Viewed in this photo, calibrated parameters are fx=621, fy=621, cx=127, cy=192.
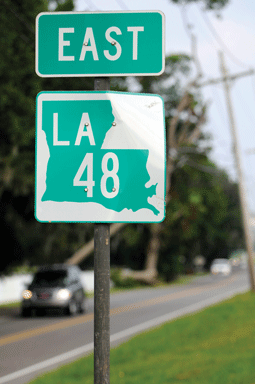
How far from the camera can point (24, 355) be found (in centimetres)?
1227

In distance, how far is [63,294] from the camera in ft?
67.1

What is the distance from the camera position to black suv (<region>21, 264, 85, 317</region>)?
20.4m

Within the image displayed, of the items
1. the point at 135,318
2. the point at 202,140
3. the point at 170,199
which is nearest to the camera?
the point at 135,318

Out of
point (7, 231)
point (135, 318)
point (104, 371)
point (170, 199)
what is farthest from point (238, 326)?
point (170, 199)

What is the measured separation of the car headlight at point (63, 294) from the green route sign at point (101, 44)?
17.7 m

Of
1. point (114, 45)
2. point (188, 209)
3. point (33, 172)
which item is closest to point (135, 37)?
point (114, 45)

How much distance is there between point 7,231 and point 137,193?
2648cm

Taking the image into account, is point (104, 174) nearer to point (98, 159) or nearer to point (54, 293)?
point (98, 159)

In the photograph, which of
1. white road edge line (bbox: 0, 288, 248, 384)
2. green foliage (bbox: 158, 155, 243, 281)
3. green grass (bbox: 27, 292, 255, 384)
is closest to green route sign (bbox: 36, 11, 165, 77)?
green grass (bbox: 27, 292, 255, 384)

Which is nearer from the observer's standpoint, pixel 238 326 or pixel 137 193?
pixel 137 193

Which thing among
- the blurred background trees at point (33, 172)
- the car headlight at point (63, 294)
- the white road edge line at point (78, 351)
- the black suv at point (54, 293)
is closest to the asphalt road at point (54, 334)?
the white road edge line at point (78, 351)

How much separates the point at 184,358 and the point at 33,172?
48.9ft

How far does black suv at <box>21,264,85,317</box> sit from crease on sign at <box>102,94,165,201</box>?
1780 cm

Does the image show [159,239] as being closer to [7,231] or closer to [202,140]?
[202,140]
